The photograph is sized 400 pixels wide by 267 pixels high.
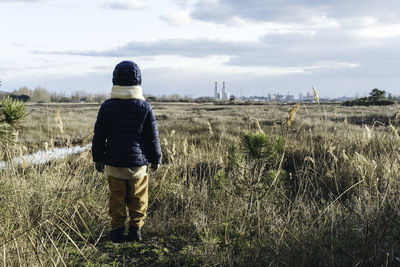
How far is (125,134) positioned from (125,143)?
0.30 feet

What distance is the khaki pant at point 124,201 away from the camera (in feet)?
12.7

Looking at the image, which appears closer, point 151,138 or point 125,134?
point 125,134

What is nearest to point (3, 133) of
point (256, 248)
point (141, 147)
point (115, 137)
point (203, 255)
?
point (115, 137)

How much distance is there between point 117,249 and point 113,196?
0.53 meters

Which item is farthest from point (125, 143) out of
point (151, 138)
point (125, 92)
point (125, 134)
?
point (125, 92)

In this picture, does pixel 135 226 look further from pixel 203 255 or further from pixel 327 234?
pixel 327 234

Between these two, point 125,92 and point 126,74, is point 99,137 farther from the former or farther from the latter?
point 126,74

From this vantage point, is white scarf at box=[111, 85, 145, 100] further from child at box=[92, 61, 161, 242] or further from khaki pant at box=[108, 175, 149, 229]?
khaki pant at box=[108, 175, 149, 229]

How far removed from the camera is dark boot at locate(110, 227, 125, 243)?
152 inches

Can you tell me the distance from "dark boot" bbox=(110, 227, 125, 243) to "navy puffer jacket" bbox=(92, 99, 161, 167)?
2.21ft

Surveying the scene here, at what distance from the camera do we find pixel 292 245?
123 inches

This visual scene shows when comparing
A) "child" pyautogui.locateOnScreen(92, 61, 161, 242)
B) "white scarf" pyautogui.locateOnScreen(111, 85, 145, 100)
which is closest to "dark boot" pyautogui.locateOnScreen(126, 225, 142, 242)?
"child" pyautogui.locateOnScreen(92, 61, 161, 242)

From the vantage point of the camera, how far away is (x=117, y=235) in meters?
3.88

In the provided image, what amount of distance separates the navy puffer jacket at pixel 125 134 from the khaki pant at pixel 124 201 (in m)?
0.21
